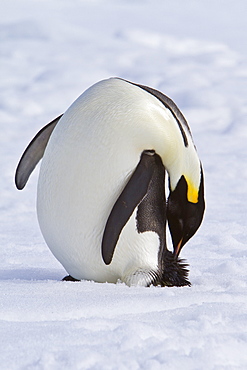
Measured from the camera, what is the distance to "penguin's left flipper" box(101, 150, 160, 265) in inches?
113

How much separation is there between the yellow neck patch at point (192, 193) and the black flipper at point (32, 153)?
81 cm

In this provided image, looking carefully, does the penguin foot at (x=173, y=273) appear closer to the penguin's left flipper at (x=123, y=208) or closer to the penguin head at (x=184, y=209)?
the penguin head at (x=184, y=209)

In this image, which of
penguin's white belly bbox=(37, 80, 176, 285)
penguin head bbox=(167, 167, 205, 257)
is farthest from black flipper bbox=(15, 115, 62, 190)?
penguin head bbox=(167, 167, 205, 257)

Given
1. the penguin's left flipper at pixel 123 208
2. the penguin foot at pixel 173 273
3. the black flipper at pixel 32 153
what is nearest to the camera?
the penguin's left flipper at pixel 123 208

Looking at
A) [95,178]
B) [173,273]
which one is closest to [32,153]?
[95,178]

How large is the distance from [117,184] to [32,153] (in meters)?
0.78

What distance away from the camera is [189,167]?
10.6 feet

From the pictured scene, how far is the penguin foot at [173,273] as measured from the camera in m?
3.24

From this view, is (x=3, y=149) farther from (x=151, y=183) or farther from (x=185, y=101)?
(x=151, y=183)

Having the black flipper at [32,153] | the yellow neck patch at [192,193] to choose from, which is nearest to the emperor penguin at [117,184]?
the yellow neck patch at [192,193]

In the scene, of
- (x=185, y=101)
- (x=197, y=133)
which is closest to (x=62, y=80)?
(x=185, y=101)

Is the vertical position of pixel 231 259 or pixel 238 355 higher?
pixel 238 355

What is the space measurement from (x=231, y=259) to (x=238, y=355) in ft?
7.20

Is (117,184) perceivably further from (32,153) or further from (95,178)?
(32,153)
